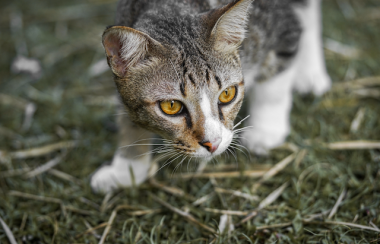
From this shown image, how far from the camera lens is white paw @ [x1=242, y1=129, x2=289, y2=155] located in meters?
2.55

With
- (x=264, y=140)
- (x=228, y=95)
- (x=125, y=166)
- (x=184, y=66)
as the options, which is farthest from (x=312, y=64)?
(x=125, y=166)

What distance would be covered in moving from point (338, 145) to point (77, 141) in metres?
2.03

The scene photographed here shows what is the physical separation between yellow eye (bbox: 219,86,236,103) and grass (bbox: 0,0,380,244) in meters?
0.73

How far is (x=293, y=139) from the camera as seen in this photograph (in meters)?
2.62

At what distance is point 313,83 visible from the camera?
9.78 feet

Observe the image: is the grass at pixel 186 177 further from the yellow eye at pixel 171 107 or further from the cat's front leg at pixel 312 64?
the yellow eye at pixel 171 107

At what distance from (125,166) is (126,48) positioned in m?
0.95

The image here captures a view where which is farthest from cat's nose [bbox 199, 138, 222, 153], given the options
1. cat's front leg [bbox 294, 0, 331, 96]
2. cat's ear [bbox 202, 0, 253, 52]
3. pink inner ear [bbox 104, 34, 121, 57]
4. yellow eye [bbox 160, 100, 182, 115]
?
cat's front leg [bbox 294, 0, 331, 96]

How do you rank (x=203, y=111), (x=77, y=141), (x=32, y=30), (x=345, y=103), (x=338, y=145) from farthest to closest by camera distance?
1. (x=32, y=30)
2. (x=345, y=103)
3. (x=77, y=141)
4. (x=338, y=145)
5. (x=203, y=111)

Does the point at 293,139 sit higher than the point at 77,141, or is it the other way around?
the point at 77,141

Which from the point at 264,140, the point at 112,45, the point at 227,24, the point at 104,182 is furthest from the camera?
the point at 264,140

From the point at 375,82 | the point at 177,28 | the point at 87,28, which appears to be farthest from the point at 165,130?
the point at 87,28

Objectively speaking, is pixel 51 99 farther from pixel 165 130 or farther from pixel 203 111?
pixel 203 111

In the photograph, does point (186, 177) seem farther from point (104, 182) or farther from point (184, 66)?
point (184, 66)
